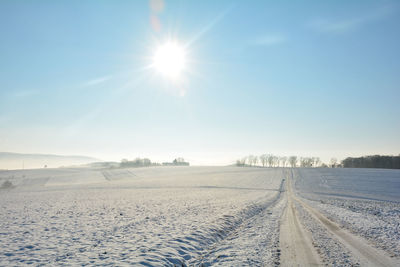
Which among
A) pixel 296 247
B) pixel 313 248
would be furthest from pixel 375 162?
pixel 296 247

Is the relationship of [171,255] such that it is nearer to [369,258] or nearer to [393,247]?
[369,258]

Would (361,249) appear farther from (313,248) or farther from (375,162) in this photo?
(375,162)

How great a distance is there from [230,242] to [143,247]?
13.0 feet

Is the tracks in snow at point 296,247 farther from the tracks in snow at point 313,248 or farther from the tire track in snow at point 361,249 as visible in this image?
the tire track in snow at point 361,249

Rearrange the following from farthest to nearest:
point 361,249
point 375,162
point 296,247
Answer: point 375,162, point 296,247, point 361,249

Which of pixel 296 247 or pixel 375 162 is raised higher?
pixel 296 247

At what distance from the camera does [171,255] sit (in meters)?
8.58

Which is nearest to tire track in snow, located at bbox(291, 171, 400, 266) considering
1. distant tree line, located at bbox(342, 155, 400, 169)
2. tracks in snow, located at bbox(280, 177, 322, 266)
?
tracks in snow, located at bbox(280, 177, 322, 266)

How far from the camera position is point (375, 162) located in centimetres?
10906

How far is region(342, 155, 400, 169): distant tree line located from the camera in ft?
331

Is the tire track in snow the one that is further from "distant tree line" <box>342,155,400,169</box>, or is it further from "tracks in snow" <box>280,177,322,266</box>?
"distant tree line" <box>342,155,400,169</box>

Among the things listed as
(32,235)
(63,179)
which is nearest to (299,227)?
(32,235)

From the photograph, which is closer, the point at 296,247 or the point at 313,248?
the point at 313,248

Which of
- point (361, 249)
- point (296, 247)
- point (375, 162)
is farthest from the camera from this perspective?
point (375, 162)
